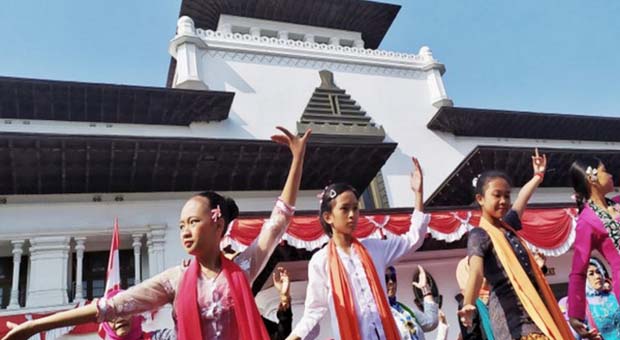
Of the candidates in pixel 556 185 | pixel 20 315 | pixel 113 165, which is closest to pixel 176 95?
pixel 113 165

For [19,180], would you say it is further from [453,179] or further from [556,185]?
[556,185]

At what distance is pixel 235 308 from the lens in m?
1.86

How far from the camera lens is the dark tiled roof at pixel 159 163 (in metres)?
8.29

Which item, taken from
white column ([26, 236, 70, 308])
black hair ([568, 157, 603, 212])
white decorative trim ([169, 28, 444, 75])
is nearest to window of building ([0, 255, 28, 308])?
white column ([26, 236, 70, 308])

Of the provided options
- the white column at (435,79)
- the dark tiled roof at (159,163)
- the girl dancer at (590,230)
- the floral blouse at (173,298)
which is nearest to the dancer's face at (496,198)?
the girl dancer at (590,230)

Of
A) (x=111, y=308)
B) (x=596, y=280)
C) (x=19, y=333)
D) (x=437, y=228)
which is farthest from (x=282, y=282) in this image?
(x=437, y=228)

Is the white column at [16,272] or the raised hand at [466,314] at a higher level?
the white column at [16,272]

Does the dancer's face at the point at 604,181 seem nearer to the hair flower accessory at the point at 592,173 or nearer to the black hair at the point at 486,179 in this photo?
the hair flower accessory at the point at 592,173

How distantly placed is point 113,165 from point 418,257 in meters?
6.64

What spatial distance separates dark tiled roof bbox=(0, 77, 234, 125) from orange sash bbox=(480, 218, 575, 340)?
9616 millimetres

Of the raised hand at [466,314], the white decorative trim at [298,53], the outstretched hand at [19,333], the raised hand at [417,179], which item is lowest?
the raised hand at [466,314]

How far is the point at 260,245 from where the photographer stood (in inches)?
84.3

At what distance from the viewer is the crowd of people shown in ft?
6.12

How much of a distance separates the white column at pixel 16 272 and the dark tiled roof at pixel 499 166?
8953 mm
